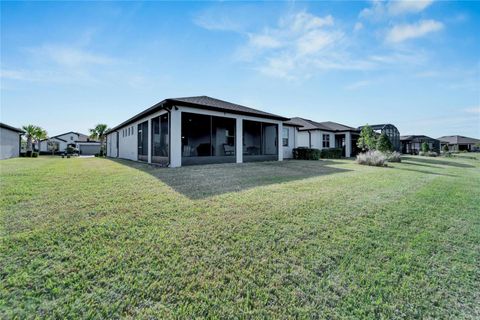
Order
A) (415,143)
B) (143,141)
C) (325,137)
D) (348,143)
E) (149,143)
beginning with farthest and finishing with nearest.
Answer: (415,143) → (348,143) → (325,137) → (143,141) → (149,143)

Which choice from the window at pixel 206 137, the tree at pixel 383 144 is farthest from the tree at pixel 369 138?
the window at pixel 206 137

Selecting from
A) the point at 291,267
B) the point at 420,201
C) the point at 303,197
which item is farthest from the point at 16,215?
the point at 420,201

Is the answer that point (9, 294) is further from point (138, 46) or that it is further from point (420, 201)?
point (138, 46)

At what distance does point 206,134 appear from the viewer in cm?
1617

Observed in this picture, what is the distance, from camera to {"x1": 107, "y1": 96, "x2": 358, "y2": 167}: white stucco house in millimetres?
10625

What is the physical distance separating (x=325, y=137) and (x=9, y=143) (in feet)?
109

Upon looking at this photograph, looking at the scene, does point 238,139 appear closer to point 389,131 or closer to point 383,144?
point 383,144

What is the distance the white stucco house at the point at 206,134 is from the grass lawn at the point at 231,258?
244 inches

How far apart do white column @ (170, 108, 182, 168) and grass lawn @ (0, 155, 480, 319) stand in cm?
523

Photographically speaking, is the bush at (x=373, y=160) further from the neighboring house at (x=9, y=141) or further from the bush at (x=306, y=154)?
the neighboring house at (x=9, y=141)

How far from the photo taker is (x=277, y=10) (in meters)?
9.55

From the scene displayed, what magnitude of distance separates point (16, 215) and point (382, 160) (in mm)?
16842

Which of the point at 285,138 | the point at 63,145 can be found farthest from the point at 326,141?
the point at 63,145

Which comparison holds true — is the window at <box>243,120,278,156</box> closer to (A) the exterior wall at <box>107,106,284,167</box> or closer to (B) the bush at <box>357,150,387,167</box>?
(A) the exterior wall at <box>107,106,284,167</box>
